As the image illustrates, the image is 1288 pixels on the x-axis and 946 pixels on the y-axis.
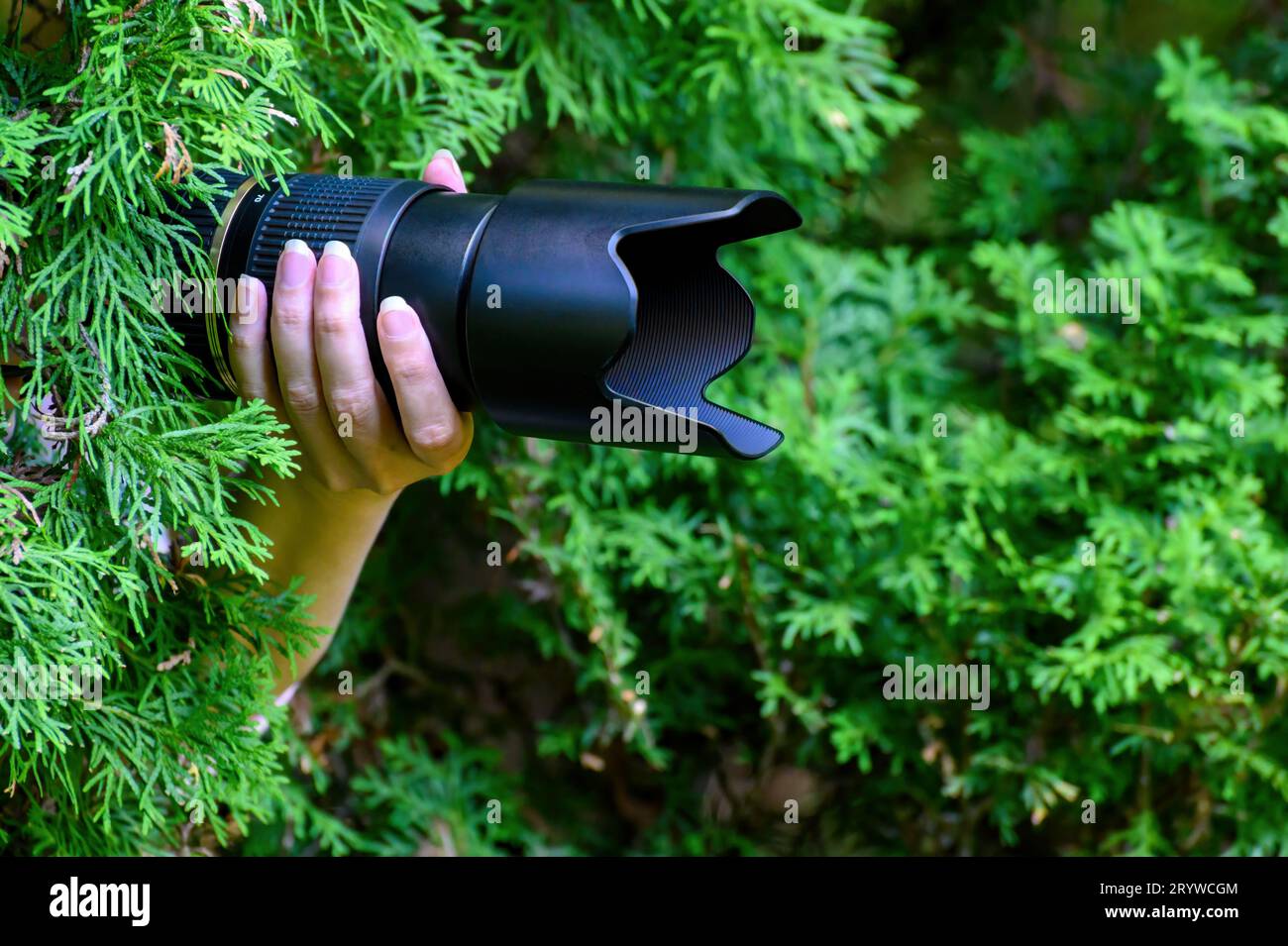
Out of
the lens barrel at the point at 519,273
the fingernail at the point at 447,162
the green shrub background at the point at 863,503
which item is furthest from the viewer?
the green shrub background at the point at 863,503

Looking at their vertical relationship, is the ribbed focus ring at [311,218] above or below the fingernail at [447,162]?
below

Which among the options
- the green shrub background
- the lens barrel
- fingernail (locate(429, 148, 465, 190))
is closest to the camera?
the lens barrel

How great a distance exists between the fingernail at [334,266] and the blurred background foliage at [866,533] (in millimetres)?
608

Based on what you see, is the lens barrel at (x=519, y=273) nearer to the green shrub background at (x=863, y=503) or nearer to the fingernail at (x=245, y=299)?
the fingernail at (x=245, y=299)

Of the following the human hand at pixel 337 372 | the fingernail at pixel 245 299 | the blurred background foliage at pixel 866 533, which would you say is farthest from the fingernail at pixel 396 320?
the blurred background foliage at pixel 866 533

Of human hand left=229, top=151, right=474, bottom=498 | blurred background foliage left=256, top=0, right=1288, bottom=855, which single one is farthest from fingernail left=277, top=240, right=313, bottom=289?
blurred background foliage left=256, top=0, right=1288, bottom=855

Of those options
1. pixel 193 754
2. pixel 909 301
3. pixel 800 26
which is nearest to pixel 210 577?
pixel 193 754

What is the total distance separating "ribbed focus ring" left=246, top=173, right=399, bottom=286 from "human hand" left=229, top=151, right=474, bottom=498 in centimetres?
2

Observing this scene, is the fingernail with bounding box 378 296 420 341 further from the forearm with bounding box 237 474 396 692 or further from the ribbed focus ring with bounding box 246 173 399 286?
the forearm with bounding box 237 474 396 692

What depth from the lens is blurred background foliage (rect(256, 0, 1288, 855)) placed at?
1556 millimetres

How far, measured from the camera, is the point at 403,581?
1827 mm

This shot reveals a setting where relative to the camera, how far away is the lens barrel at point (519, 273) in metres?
0.89

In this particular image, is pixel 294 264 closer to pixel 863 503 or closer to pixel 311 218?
pixel 311 218
